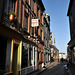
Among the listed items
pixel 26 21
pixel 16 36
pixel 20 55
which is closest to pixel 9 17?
pixel 16 36

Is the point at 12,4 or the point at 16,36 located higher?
the point at 12,4

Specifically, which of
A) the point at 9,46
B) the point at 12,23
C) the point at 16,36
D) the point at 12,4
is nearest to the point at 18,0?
the point at 12,4

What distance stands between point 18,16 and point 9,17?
237cm

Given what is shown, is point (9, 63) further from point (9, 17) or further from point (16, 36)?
point (9, 17)

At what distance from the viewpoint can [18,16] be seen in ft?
37.4

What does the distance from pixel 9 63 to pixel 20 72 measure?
7.32 ft

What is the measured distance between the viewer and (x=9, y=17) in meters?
9.10

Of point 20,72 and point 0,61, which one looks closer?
point 0,61

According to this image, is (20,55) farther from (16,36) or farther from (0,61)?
(0,61)

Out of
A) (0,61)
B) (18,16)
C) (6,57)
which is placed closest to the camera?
(0,61)

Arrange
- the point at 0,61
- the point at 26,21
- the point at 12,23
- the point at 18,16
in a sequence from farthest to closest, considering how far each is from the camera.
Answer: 1. the point at 26,21
2. the point at 18,16
3. the point at 12,23
4. the point at 0,61

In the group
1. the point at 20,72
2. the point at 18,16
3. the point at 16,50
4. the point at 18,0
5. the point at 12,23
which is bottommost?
the point at 20,72

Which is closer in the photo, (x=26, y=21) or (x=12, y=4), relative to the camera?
(x=12, y=4)

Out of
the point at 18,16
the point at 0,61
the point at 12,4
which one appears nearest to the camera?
the point at 0,61
